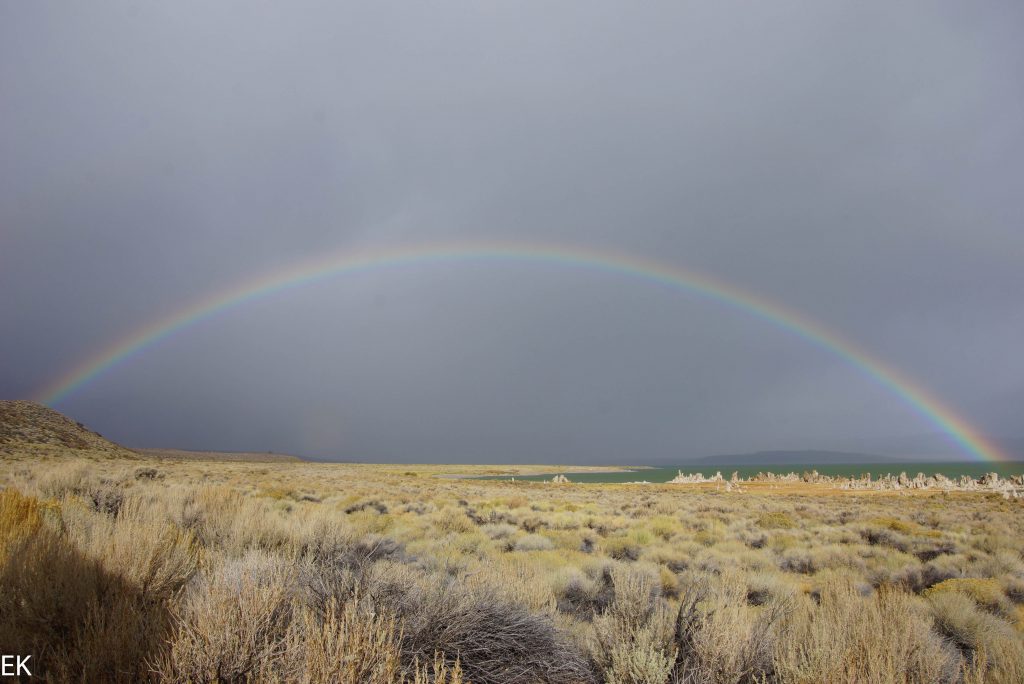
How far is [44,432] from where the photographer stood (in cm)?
5712

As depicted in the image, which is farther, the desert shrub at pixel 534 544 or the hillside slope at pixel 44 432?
the hillside slope at pixel 44 432

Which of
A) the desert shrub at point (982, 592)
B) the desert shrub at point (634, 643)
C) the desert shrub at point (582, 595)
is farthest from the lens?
the desert shrub at point (982, 592)

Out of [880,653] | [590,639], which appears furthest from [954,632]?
[590,639]

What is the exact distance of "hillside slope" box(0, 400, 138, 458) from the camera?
50094 millimetres

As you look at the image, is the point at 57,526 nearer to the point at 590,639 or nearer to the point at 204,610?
the point at 204,610

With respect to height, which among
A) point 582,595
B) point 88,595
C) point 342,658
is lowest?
point 582,595

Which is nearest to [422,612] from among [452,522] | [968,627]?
[968,627]

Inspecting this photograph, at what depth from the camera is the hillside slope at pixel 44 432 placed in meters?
50.1

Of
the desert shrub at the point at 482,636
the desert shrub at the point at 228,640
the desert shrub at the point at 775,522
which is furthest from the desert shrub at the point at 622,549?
the desert shrub at the point at 228,640

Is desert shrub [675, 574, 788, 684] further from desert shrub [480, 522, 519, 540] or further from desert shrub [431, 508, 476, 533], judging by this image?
desert shrub [431, 508, 476, 533]

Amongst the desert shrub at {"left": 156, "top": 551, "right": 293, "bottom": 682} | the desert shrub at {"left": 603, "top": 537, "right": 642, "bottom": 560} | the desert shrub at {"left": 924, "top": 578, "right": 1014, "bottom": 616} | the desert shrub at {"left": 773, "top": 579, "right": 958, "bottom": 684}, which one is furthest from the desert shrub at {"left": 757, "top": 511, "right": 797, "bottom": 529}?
the desert shrub at {"left": 156, "top": 551, "right": 293, "bottom": 682}

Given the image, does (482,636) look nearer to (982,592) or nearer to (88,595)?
(88,595)

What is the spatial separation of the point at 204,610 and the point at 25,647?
1.16 meters

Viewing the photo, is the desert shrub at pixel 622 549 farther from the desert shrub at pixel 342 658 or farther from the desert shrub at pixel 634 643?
the desert shrub at pixel 342 658
